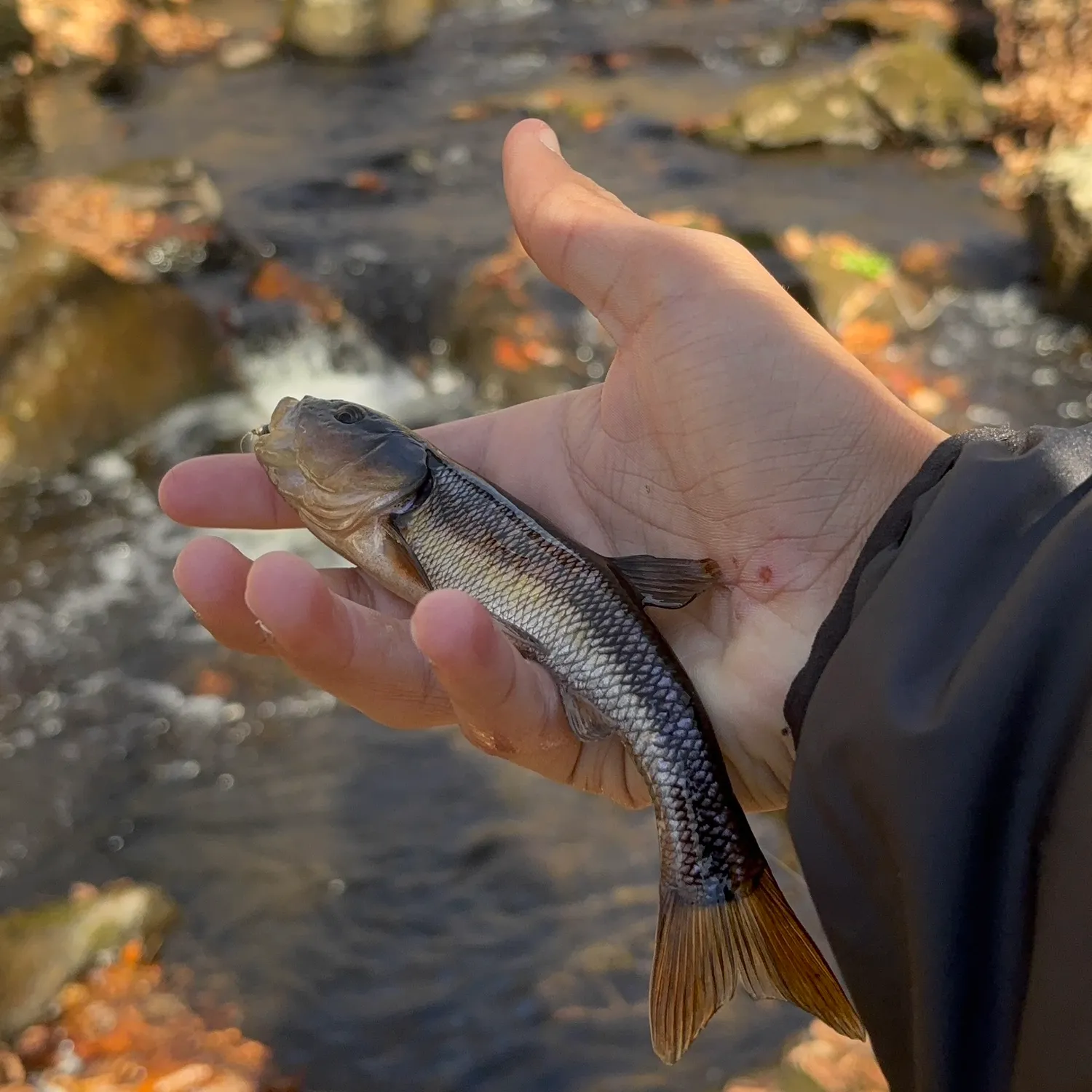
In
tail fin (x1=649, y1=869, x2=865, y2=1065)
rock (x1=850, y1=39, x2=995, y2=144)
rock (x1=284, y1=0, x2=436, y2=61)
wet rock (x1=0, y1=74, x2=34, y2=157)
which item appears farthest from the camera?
rock (x1=284, y1=0, x2=436, y2=61)

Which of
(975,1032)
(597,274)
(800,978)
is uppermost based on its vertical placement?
(597,274)

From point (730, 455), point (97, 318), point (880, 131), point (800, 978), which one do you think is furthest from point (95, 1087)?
point (880, 131)

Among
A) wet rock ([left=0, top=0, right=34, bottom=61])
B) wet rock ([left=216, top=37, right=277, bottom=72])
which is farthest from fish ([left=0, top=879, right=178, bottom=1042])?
wet rock ([left=0, top=0, right=34, bottom=61])

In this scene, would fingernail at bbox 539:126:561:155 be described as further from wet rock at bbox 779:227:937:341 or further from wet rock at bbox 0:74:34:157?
wet rock at bbox 0:74:34:157

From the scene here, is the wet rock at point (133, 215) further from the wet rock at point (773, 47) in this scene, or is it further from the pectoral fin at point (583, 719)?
the wet rock at point (773, 47)

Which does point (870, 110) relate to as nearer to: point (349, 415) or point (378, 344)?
point (378, 344)

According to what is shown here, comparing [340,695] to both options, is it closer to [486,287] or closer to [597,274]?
[597,274]
